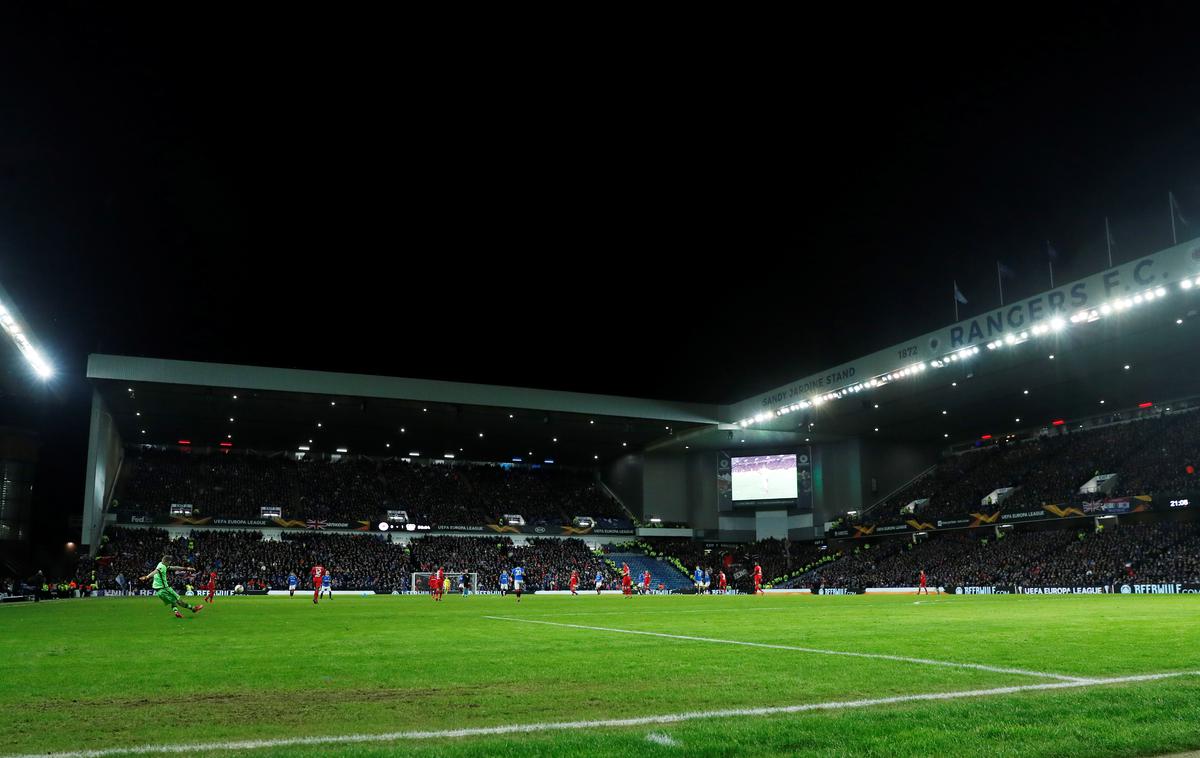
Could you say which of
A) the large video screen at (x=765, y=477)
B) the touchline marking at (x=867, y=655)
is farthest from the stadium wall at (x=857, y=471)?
the touchline marking at (x=867, y=655)

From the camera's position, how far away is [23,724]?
18.4 ft

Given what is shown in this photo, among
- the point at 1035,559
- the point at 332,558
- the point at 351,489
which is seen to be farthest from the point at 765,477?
the point at 332,558

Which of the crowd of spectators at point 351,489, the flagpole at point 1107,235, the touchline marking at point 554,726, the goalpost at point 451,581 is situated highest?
the flagpole at point 1107,235

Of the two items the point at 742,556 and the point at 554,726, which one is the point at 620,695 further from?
the point at 742,556

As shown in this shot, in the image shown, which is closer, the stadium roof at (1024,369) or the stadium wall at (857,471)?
the stadium roof at (1024,369)

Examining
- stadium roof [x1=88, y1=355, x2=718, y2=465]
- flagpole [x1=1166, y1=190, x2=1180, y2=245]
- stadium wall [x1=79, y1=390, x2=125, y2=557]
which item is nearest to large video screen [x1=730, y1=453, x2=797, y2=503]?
stadium roof [x1=88, y1=355, x2=718, y2=465]

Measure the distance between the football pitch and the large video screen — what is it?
51.5 meters

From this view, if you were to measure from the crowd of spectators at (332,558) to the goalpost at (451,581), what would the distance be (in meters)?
0.62

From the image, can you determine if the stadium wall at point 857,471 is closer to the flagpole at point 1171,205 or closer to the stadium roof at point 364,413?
the stadium roof at point 364,413

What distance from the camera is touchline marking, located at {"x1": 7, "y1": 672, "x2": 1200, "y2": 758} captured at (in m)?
4.76

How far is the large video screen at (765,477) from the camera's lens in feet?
209

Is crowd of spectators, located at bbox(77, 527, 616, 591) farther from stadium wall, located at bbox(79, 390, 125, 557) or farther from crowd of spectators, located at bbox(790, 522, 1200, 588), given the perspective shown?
crowd of spectators, located at bbox(790, 522, 1200, 588)

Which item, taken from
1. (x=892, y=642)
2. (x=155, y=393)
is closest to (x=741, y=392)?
(x=155, y=393)

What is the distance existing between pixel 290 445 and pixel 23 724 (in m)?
64.3
